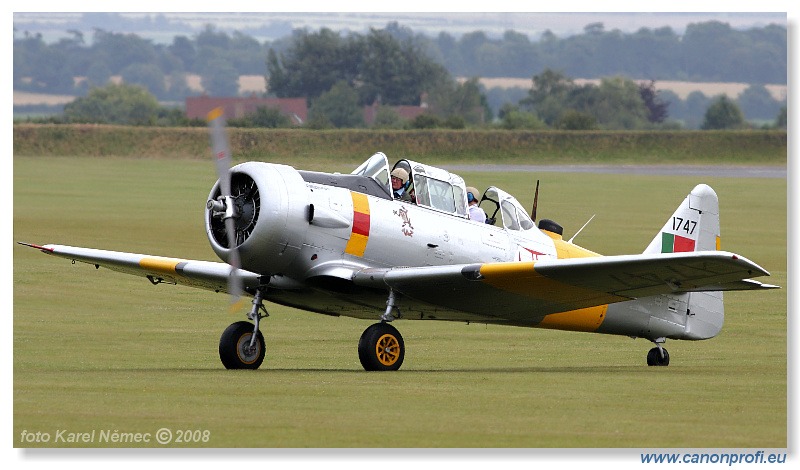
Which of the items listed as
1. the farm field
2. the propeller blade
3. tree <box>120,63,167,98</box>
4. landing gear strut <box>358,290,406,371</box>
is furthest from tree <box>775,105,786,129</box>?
the propeller blade

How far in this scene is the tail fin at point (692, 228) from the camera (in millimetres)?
18406

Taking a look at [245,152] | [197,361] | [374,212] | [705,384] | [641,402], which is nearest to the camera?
[641,402]

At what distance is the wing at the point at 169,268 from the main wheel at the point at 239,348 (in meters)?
0.60

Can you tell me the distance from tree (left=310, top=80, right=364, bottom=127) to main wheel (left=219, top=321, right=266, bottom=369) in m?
36.1

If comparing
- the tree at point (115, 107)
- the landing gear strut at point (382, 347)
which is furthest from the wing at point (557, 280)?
the tree at point (115, 107)

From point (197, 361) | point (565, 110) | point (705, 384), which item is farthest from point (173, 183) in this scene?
point (705, 384)

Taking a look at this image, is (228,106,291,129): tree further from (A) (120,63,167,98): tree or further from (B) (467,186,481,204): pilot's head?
(A) (120,63,167,98): tree

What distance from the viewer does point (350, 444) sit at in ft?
35.9

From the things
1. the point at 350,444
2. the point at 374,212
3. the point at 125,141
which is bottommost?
the point at 350,444

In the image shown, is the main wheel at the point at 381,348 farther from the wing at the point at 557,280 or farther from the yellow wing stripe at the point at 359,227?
the yellow wing stripe at the point at 359,227

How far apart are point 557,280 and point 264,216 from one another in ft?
10.5

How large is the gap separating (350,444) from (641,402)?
355 cm

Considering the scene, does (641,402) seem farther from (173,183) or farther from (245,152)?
(173,183)

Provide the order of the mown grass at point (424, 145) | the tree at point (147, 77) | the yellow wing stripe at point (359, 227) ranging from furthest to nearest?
1. the tree at point (147, 77)
2. the mown grass at point (424, 145)
3. the yellow wing stripe at point (359, 227)
